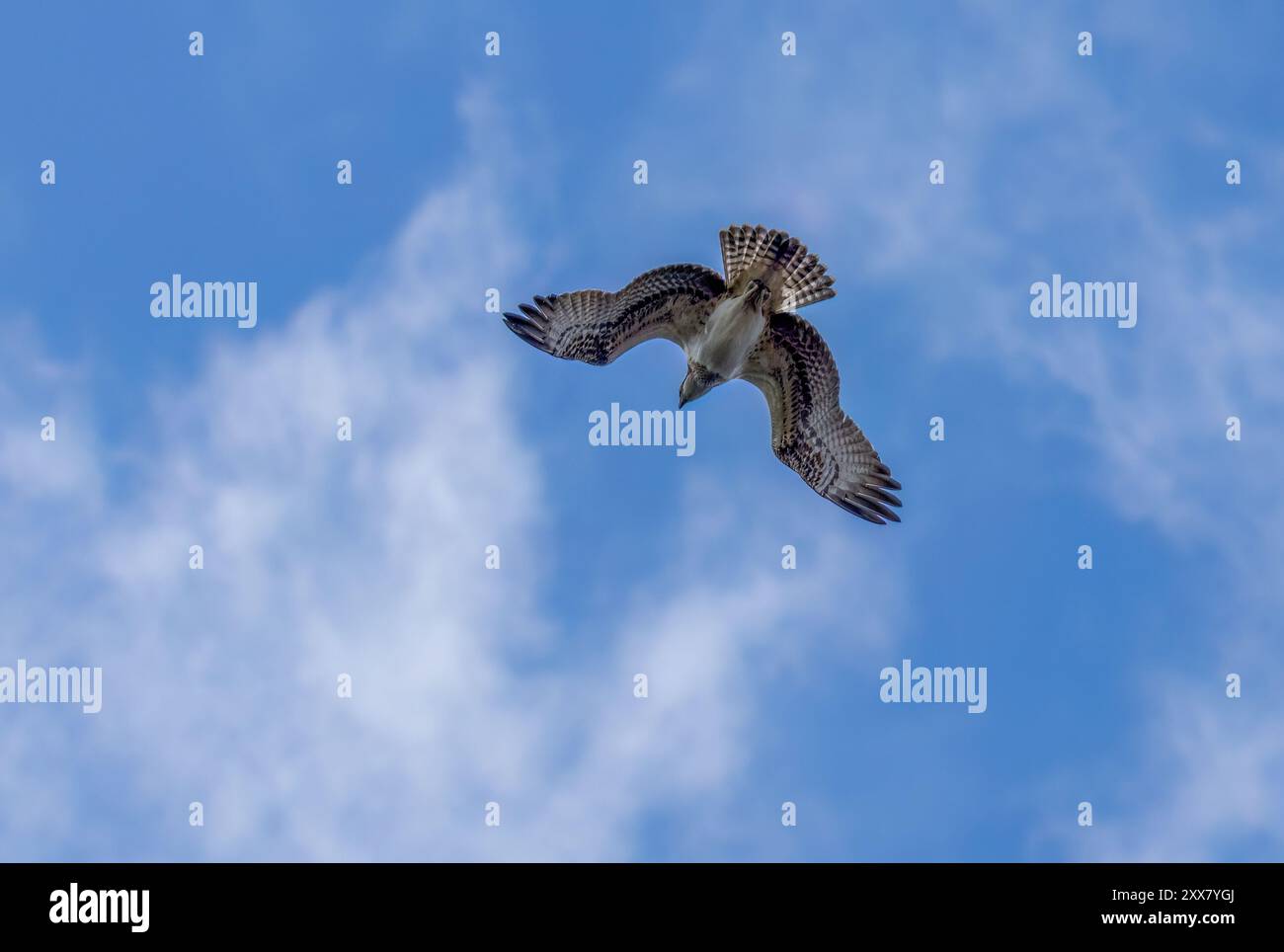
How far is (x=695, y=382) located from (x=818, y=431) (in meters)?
1.44

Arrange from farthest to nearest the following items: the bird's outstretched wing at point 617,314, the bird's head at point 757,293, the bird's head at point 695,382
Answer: the bird's head at point 695,382, the bird's outstretched wing at point 617,314, the bird's head at point 757,293

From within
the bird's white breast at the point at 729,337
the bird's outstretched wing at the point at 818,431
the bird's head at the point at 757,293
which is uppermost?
the bird's head at the point at 757,293

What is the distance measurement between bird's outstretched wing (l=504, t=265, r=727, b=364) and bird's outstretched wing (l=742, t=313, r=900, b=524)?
2.60 feet

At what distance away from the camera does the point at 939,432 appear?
1441 cm

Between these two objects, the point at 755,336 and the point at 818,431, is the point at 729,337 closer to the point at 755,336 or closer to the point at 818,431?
the point at 755,336

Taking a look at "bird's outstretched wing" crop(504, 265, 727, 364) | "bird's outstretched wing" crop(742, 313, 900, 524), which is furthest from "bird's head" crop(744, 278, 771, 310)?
"bird's outstretched wing" crop(742, 313, 900, 524)

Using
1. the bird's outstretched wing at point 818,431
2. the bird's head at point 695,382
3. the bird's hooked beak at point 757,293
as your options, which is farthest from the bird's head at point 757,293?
the bird's head at point 695,382

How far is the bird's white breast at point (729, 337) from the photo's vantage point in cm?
1245

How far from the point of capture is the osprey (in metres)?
12.5

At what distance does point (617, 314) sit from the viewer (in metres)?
12.8

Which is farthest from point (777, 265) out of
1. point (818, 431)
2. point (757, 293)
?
point (818, 431)

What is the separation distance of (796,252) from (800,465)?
2.38m

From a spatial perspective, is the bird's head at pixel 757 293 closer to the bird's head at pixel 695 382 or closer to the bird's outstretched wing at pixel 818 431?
the bird's outstretched wing at pixel 818 431
